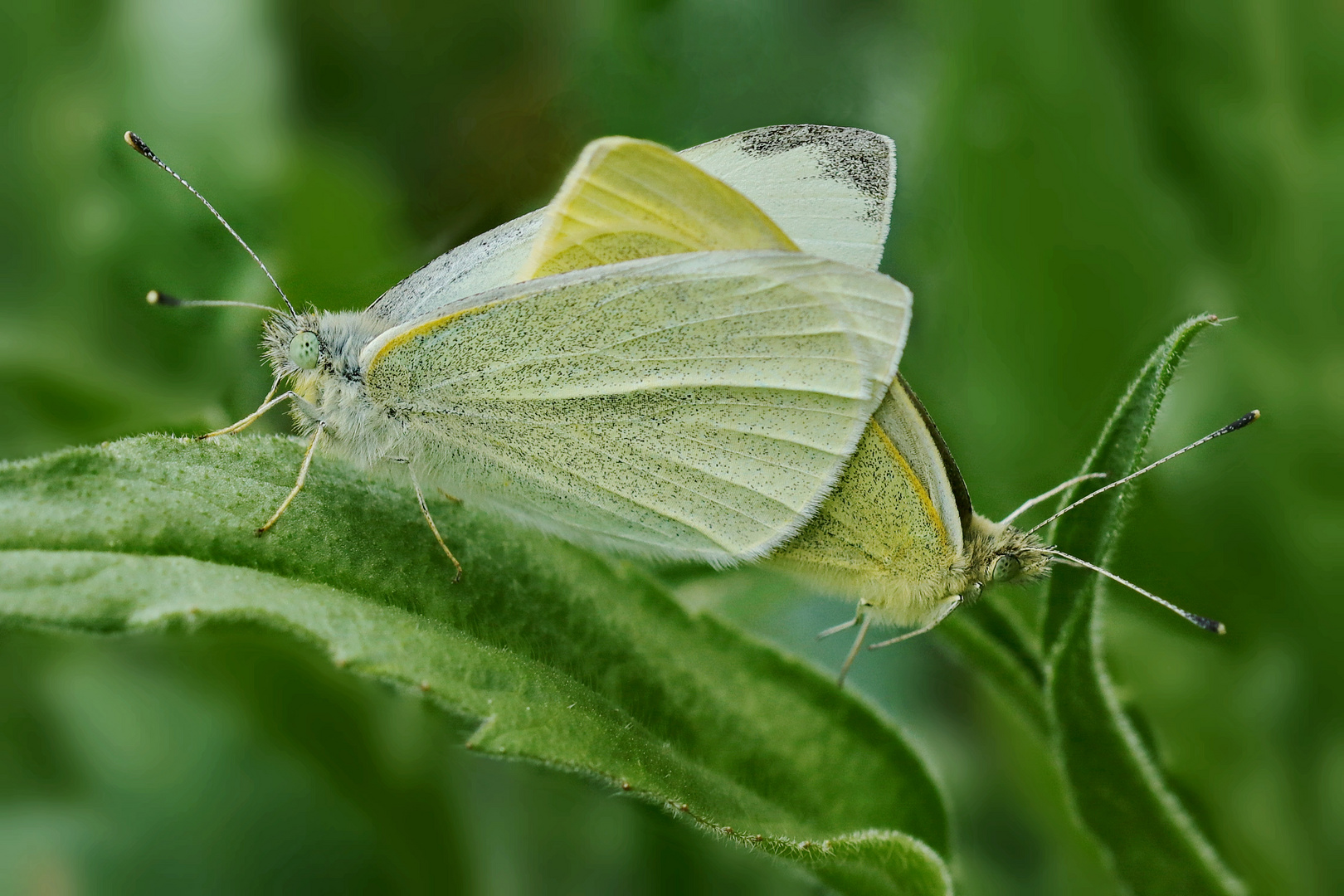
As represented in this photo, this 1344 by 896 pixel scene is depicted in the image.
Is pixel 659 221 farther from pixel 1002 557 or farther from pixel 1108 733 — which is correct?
pixel 1108 733

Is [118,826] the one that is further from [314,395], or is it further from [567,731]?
[567,731]

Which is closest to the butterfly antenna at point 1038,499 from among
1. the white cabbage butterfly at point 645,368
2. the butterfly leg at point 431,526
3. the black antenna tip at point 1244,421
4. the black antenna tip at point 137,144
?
the black antenna tip at point 1244,421

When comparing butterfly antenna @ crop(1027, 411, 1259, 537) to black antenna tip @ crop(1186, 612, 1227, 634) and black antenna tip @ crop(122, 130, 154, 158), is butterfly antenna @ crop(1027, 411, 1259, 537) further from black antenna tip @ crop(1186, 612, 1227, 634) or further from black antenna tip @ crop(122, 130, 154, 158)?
black antenna tip @ crop(122, 130, 154, 158)

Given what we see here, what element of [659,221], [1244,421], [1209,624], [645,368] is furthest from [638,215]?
[1209,624]

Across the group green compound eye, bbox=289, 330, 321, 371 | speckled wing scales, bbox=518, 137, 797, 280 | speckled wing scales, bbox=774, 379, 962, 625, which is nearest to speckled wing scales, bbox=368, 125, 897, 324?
speckled wing scales, bbox=518, 137, 797, 280

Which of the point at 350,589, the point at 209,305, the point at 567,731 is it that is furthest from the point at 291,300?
the point at 567,731
